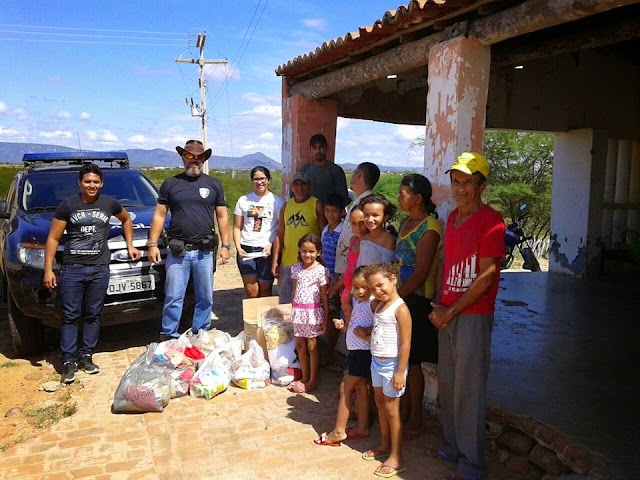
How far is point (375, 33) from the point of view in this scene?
4516 millimetres

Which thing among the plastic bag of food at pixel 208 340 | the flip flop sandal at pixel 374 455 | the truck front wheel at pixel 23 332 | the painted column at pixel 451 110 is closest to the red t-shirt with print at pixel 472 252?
the painted column at pixel 451 110

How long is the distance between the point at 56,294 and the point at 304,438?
271cm

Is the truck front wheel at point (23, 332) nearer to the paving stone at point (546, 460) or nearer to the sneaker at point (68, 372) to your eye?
the sneaker at point (68, 372)

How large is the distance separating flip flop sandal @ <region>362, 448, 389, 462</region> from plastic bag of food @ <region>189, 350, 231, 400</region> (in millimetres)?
1485

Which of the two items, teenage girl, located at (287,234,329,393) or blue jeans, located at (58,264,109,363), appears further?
blue jeans, located at (58,264,109,363)

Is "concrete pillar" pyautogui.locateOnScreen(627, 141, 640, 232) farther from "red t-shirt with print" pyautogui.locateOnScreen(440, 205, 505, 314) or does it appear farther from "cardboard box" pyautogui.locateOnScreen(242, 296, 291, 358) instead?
"red t-shirt with print" pyautogui.locateOnScreen(440, 205, 505, 314)

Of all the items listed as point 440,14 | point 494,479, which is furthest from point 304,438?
point 440,14

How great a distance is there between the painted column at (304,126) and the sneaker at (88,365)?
3029mm

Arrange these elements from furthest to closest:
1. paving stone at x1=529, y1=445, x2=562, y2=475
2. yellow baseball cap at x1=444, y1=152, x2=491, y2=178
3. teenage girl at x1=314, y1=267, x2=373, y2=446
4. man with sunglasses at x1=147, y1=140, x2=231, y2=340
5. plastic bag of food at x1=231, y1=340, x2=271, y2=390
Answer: man with sunglasses at x1=147, y1=140, x2=231, y2=340 < plastic bag of food at x1=231, y1=340, x2=271, y2=390 < teenage girl at x1=314, y1=267, x2=373, y2=446 < paving stone at x1=529, y1=445, x2=562, y2=475 < yellow baseball cap at x1=444, y1=152, x2=491, y2=178

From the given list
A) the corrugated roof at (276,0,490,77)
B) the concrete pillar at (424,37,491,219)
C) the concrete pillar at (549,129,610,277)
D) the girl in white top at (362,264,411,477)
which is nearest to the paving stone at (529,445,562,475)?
the girl in white top at (362,264,411,477)

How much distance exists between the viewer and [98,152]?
6715 mm

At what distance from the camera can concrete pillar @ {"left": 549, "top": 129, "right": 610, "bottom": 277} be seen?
7.90 m

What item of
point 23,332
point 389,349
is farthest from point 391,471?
point 23,332

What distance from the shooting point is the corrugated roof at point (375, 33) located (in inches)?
147
